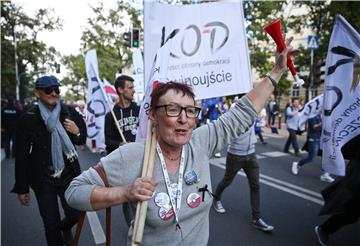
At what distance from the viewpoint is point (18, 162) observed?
9.93ft

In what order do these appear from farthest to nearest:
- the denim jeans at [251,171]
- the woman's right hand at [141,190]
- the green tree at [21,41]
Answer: the green tree at [21,41], the denim jeans at [251,171], the woman's right hand at [141,190]

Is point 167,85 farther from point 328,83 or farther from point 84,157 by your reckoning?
point 84,157

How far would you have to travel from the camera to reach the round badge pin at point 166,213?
1.58 m

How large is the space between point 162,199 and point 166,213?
71mm

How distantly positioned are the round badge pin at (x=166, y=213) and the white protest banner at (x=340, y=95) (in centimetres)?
209

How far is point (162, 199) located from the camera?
5.22ft

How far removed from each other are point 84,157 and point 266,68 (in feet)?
53.8

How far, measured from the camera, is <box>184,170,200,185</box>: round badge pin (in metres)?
1.67

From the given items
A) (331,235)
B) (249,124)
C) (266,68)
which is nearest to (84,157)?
(331,235)

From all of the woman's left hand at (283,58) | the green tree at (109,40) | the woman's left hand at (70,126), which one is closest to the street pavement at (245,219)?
the woman's left hand at (70,126)

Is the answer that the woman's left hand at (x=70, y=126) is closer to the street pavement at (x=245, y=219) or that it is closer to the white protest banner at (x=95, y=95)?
the white protest banner at (x=95, y=95)

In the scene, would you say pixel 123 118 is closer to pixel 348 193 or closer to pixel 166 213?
pixel 166 213

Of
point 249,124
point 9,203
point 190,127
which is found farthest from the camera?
point 9,203

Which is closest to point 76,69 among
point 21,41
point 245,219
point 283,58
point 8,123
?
point 21,41
